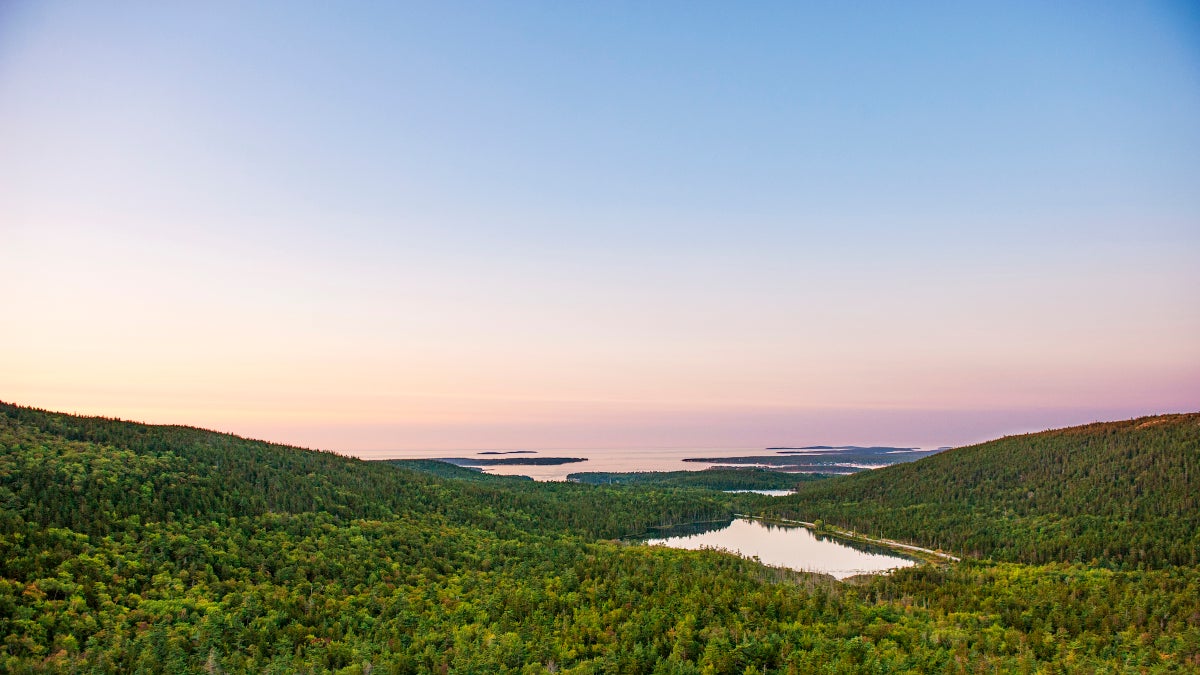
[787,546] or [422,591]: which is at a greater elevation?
[422,591]

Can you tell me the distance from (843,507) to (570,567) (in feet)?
302

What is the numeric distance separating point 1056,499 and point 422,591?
99.5 meters

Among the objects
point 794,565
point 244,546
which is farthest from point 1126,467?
point 244,546

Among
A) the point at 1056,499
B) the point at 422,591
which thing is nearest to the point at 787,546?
the point at 1056,499

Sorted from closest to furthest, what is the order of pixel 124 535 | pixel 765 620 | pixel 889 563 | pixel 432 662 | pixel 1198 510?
pixel 432 662
pixel 765 620
pixel 124 535
pixel 1198 510
pixel 889 563

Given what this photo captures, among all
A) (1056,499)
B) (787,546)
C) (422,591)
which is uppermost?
(1056,499)

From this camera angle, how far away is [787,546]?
10762 centimetres

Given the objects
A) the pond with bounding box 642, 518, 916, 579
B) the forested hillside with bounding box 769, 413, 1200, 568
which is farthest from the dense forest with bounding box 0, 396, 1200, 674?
the pond with bounding box 642, 518, 916, 579

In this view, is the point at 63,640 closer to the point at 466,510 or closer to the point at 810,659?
the point at 810,659

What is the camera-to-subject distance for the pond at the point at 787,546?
291ft

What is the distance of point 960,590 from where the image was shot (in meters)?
61.7

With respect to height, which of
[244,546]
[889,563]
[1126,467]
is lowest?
[889,563]

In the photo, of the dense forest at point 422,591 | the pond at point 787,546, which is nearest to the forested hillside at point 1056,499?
the dense forest at point 422,591

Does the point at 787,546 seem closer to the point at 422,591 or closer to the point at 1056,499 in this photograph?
the point at 1056,499
